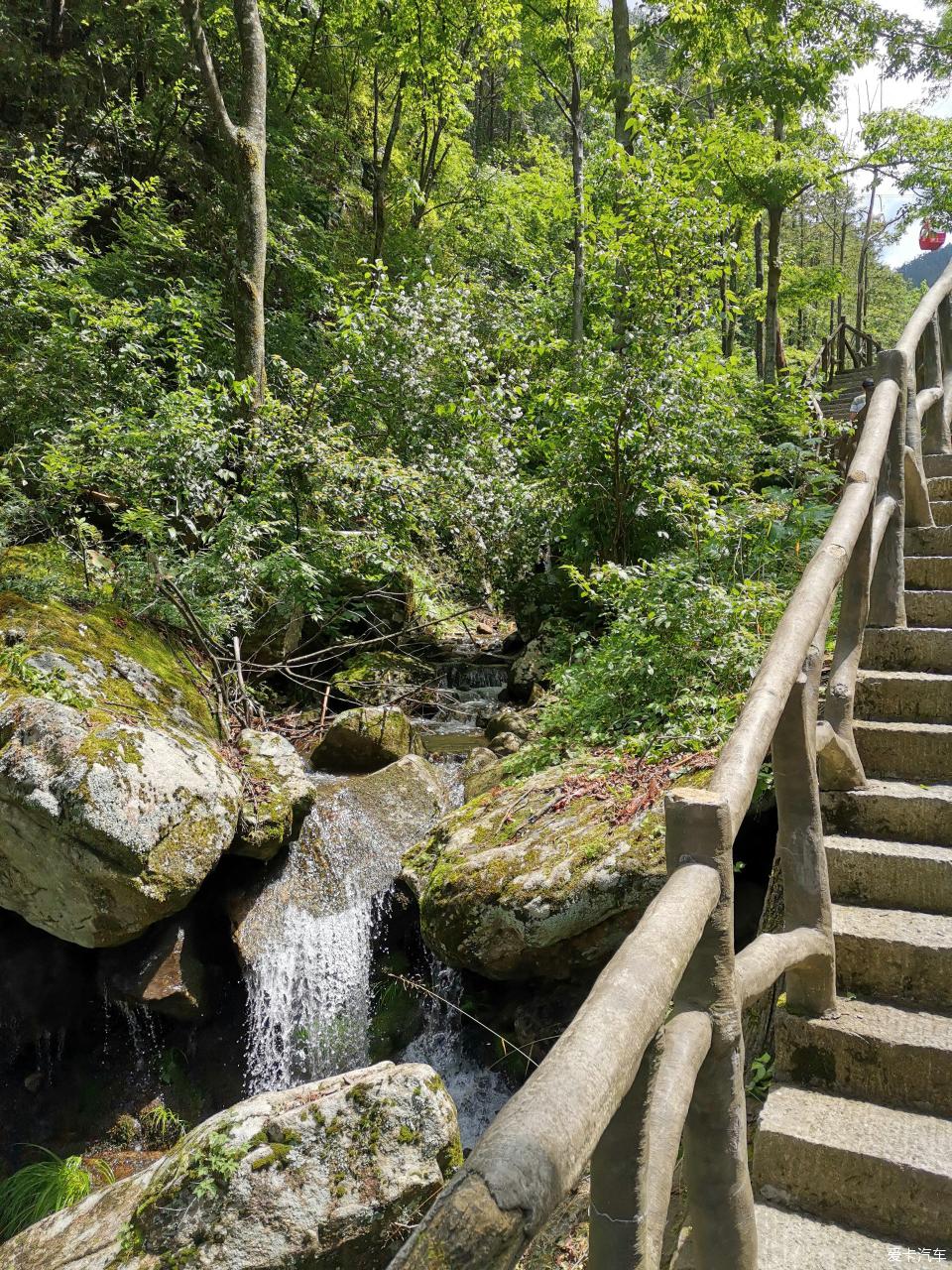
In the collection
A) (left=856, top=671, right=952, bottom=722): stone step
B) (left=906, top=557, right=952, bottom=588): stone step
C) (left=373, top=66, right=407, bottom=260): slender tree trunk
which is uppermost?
(left=373, top=66, right=407, bottom=260): slender tree trunk

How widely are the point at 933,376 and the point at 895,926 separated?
4015 millimetres

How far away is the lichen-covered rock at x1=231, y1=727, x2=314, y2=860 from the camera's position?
5.78 meters

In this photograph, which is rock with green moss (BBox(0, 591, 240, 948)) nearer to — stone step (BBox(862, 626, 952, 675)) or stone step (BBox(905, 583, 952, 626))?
stone step (BBox(862, 626, 952, 675))

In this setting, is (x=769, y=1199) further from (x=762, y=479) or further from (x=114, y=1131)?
(x=762, y=479)

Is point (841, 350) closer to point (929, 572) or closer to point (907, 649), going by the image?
point (929, 572)

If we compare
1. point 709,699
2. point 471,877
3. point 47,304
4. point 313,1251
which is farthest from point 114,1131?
point 47,304

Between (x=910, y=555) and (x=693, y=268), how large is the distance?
18.2 feet

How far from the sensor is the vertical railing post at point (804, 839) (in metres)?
2.17

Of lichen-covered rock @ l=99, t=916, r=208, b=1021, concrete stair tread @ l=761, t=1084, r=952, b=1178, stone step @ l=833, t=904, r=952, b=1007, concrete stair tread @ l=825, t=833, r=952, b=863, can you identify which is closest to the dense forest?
lichen-covered rock @ l=99, t=916, r=208, b=1021

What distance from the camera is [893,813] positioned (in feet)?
8.95

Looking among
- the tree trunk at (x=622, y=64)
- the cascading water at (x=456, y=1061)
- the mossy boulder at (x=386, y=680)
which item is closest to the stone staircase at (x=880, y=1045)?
the cascading water at (x=456, y=1061)

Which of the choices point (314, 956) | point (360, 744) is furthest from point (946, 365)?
point (314, 956)

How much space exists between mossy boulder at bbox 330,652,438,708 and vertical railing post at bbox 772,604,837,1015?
6.76 metres

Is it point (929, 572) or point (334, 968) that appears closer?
point (929, 572)
